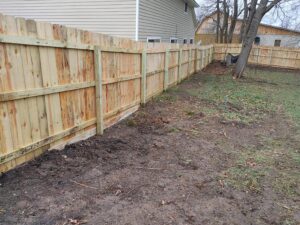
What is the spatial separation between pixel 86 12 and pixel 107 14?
3.58 feet

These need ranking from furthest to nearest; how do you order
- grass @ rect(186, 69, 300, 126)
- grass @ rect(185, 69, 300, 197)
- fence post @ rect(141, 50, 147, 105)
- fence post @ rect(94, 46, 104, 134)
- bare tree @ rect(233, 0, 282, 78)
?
bare tree @ rect(233, 0, 282, 78)
grass @ rect(186, 69, 300, 126)
fence post @ rect(141, 50, 147, 105)
fence post @ rect(94, 46, 104, 134)
grass @ rect(185, 69, 300, 197)

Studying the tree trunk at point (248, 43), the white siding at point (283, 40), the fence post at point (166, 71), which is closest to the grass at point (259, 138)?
the fence post at point (166, 71)

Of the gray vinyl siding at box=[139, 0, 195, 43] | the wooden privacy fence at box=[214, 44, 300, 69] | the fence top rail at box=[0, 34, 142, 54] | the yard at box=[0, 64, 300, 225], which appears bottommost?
the yard at box=[0, 64, 300, 225]

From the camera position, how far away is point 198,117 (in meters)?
6.08

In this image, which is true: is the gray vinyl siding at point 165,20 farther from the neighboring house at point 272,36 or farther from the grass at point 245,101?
the neighboring house at point 272,36

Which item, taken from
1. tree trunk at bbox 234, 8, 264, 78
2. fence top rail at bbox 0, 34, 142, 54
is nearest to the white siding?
tree trunk at bbox 234, 8, 264, 78

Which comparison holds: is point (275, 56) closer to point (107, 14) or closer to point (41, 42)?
point (107, 14)

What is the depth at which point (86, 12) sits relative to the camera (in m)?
11.3

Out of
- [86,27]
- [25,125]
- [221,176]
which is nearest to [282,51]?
[86,27]

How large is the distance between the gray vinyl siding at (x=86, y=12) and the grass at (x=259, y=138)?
404 cm

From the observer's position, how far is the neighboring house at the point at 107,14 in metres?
10.5

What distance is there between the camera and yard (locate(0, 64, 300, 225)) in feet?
8.18

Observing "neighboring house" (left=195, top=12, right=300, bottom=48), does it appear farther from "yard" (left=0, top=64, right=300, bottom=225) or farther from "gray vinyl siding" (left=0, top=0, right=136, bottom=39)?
"yard" (left=0, top=64, right=300, bottom=225)

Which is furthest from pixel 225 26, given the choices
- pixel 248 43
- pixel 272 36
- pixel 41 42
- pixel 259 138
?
pixel 41 42
